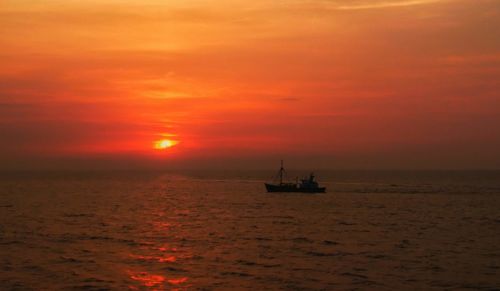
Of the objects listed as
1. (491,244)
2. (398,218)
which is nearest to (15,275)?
(491,244)

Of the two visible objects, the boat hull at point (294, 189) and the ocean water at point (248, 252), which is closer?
the ocean water at point (248, 252)

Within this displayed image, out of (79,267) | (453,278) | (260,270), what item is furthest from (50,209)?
(453,278)

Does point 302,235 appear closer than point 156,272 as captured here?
No

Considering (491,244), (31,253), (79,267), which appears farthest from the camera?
(491,244)

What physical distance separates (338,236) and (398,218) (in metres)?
26.0

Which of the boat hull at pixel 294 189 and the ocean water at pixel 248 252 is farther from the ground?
the boat hull at pixel 294 189

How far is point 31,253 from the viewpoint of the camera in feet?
165

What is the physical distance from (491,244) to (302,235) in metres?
18.9

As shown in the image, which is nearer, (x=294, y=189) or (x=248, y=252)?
(x=248, y=252)

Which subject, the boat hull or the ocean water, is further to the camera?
the boat hull

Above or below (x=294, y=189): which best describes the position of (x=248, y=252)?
below

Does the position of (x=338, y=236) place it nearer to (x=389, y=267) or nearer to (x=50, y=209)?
(x=389, y=267)

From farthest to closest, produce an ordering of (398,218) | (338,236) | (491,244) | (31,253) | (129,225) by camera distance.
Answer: (398,218), (129,225), (338,236), (491,244), (31,253)

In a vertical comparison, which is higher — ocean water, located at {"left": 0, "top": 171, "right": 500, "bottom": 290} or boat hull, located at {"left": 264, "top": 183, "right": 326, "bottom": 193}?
boat hull, located at {"left": 264, "top": 183, "right": 326, "bottom": 193}
